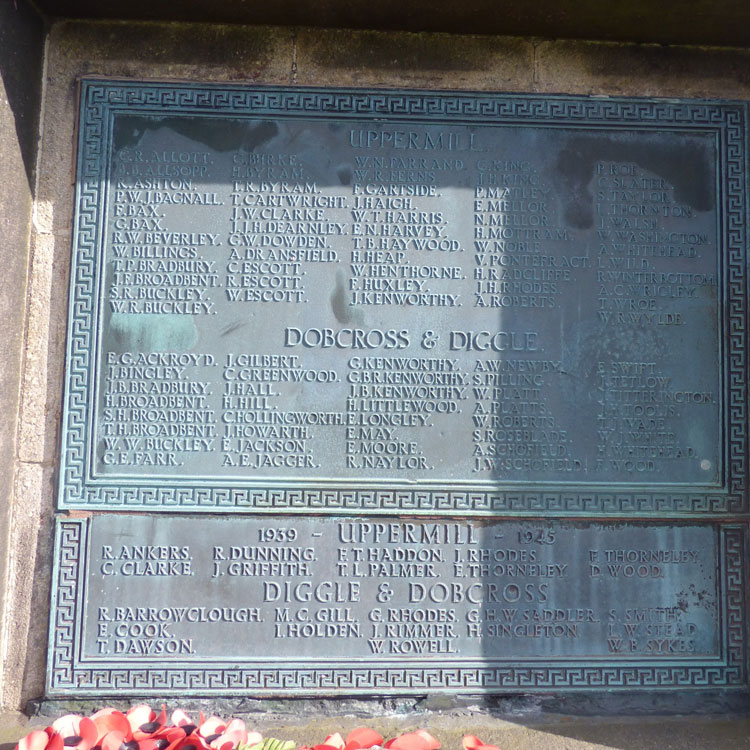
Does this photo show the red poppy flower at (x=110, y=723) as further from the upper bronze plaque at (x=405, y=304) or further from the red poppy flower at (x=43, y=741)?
the upper bronze plaque at (x=405, y=304)

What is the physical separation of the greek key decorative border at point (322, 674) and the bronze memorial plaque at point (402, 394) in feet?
0.05

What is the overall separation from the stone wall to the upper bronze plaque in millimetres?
121

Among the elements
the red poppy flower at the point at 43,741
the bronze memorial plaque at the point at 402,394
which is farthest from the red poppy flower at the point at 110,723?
the bronze memorial plaque at the point at 402,394

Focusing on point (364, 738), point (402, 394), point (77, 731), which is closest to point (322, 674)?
point (364, 738)

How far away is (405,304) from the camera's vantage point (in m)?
3.72

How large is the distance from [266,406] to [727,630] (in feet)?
8.68

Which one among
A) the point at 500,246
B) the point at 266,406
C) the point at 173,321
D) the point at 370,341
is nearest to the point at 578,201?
the point at 500,246

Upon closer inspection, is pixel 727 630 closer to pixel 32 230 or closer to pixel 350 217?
pixel 350 217

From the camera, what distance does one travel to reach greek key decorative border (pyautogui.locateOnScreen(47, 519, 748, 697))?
3.43 metres

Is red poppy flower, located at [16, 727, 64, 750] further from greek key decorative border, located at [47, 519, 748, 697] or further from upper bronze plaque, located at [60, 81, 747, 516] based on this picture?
upper bronze plaque, located at [60, 81, 747, 516]

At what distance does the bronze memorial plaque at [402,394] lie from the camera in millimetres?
3523

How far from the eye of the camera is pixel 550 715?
350cm

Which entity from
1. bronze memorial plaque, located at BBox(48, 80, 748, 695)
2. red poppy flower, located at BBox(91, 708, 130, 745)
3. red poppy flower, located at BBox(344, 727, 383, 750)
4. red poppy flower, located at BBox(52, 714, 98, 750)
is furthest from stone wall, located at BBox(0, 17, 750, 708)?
red poppy flower, located at BBox(344, 727, 383, 750)

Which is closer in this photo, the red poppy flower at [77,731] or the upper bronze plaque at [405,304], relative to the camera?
the red poppy flower at [77,731]
